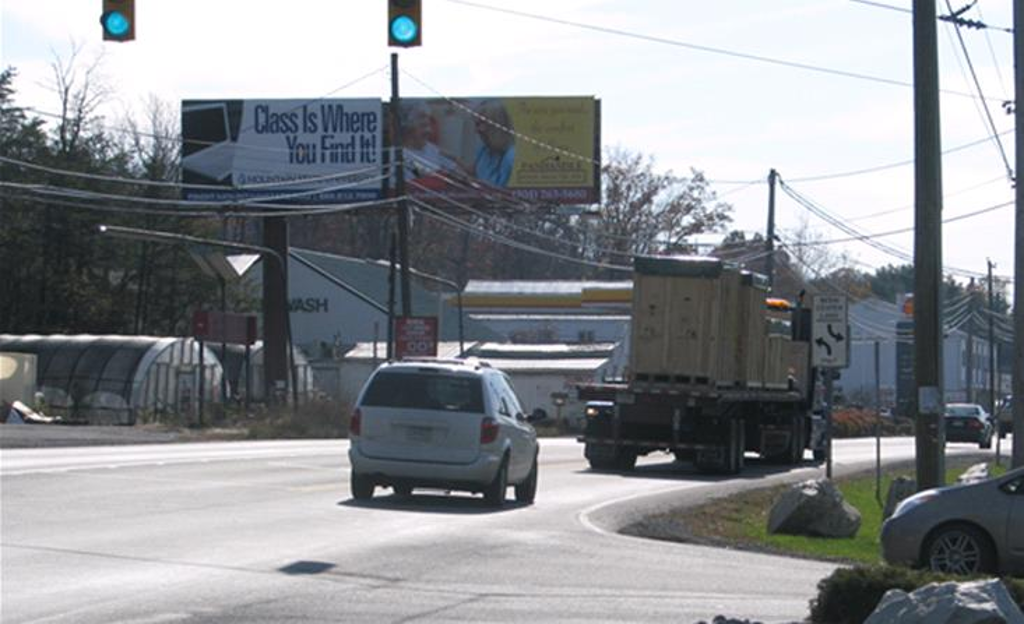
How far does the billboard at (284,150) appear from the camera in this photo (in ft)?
196

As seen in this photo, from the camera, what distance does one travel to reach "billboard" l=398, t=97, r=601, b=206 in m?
Result: 60.4

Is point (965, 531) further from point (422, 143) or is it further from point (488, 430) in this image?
point (422, 143)

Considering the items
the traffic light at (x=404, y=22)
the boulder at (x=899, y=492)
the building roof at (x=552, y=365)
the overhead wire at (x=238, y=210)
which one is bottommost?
the boulder at (x=899, y=492)

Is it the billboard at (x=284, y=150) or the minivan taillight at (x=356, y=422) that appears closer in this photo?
the minivan taillight at (x=356, y=422)

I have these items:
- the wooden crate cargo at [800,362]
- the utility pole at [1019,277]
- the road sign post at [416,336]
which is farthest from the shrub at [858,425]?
the utility pole at [1019,277]

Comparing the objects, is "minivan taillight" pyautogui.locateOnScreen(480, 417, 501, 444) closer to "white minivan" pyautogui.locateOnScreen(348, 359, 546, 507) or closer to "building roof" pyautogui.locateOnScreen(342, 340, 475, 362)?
"white minivan" pyautogui.locateOnScreen(348, 359, 546, 507)

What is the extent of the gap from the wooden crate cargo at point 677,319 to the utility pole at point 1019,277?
25.5 feet

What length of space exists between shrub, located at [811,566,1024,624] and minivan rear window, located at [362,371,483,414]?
1073 cm

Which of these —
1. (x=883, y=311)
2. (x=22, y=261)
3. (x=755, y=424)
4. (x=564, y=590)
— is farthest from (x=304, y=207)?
(x=883, y=311)

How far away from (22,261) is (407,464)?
48.0 m

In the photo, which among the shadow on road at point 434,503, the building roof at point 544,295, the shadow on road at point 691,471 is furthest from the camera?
the building roof at point 544,295

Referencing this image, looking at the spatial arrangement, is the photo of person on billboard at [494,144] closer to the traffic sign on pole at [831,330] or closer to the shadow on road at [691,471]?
the shadow on road at [691,471]

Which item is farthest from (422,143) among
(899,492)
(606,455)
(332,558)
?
(332,558)

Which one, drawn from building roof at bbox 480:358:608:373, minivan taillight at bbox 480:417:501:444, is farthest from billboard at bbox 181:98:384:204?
minivan taillight at bbox 480:417:501:444
